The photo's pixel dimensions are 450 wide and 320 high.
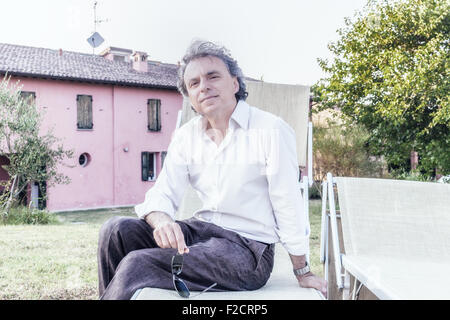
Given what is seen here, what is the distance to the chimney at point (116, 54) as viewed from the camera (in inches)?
529

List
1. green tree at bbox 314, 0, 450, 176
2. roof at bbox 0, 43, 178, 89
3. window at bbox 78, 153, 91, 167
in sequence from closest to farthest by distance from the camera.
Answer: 1. green tree at bbox 314, 0, 450, 176
2. roof at bbox 0, 43, 178, 89
3. window at bbox 78, 153, 91, 167

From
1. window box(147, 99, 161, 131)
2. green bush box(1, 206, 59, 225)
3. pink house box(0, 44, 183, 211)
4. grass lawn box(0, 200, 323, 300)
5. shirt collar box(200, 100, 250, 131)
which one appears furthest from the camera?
window box(147, 99, 161, 131)

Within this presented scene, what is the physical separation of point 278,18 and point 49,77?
9871 millimetres

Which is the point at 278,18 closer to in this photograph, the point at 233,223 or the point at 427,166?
the point at 233,223

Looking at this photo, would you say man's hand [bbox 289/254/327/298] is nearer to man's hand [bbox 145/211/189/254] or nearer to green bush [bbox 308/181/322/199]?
man's hand [bbox 145/211/189/254]

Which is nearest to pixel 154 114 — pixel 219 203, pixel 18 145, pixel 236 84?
pixel 18 145

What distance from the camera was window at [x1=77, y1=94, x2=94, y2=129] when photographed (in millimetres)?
12406

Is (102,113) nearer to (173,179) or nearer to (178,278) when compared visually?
(173,179)

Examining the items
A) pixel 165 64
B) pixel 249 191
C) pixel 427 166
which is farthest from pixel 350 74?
pixel 165 64

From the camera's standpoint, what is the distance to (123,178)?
42.7 feet

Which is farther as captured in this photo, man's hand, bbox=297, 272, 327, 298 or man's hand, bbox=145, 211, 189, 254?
man's hand, bbox=297, 272, 327, 298

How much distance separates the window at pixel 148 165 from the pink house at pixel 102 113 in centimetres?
3

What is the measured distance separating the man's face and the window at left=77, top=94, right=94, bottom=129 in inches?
454

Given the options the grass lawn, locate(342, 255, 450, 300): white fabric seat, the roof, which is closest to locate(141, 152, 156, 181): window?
the roof
